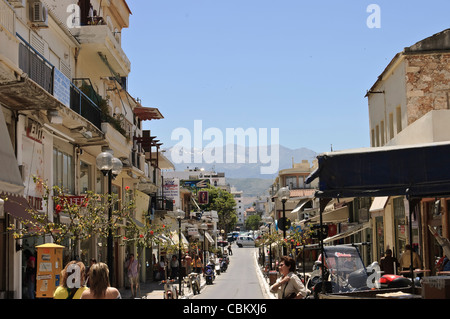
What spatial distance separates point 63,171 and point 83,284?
1405 centimetres

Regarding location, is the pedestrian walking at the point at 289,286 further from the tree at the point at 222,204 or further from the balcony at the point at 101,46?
the tree at the point at 222,204

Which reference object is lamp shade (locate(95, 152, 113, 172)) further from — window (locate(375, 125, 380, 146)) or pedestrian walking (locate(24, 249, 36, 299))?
window (locate(375, 125, 380, 146))

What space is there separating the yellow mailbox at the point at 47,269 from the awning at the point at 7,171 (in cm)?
132

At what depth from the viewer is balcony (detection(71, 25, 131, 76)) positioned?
2494 cm

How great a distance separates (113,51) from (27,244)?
10.2 metres

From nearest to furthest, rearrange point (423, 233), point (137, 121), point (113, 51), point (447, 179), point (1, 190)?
point (447, 179), point (1, 190), point (423, 233), point (113, 51), point (137, 121)

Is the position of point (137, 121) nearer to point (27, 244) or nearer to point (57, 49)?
point (57, 49)

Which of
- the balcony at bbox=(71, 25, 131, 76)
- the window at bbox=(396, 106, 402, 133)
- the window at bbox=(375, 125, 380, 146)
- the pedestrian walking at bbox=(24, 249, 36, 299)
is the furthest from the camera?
the window at bbox=(375, 125, 380, 146)

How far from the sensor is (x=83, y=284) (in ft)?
30.1

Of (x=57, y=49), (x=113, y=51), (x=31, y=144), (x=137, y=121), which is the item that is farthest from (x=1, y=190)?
(x=137, y=121)

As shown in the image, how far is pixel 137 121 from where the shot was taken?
44.2m

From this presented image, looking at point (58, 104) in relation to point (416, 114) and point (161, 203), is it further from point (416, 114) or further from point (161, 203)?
point (161, 203)

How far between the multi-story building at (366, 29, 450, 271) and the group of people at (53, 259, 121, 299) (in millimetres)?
13196

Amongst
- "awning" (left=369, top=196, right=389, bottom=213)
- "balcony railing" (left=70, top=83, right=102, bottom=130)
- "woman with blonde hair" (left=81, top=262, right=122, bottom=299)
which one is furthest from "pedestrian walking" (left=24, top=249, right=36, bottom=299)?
"awning" (left=369, top=196, right=389, bottom=213)
